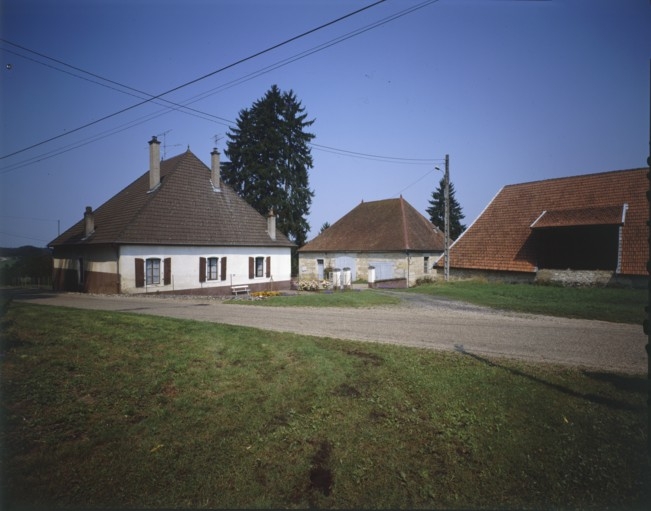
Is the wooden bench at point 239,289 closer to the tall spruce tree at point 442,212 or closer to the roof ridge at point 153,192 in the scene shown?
the roof ridge at point 153,192

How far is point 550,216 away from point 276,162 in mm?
29202

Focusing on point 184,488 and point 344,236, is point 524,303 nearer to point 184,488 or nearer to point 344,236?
point 184,488

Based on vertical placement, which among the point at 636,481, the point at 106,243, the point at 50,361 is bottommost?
the point at 636,481

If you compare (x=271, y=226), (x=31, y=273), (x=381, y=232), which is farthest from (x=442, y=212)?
(x=31, y=273)

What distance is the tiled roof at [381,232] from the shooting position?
28734mm

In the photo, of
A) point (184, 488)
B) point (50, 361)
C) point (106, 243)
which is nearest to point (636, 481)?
point (184, 488)

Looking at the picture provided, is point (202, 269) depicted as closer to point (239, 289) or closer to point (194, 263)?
point (194, 263)

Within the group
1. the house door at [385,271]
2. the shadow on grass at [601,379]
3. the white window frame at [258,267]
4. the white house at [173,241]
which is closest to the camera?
the shadow on grass at [601,379]

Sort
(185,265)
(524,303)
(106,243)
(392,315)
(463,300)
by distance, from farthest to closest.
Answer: (185,265), (106,243), (463,300), (524,303), (392,315)

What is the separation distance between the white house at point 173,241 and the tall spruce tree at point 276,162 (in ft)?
41.9

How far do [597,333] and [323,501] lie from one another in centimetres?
965

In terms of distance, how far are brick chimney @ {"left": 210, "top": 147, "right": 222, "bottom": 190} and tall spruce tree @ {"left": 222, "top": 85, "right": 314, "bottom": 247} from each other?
1273cm

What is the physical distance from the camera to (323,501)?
3.23 meters

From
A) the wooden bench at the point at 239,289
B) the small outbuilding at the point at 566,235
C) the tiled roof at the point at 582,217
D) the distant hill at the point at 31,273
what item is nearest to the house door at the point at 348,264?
the small outbuilding at the point at 566,235
